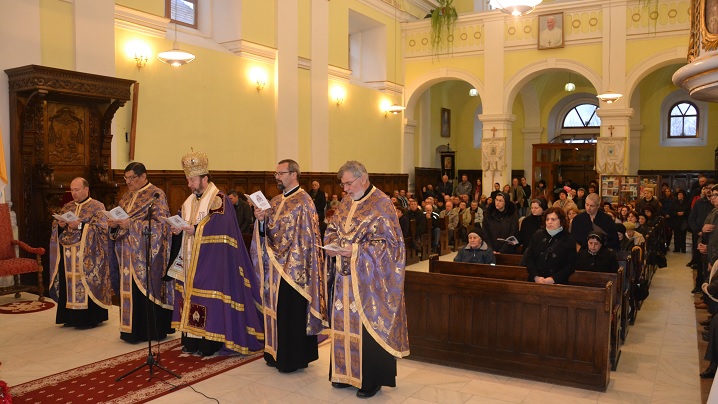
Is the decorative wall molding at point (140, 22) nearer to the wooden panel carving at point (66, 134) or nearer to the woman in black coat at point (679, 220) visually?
the wooden panel carving at point (66, 134)

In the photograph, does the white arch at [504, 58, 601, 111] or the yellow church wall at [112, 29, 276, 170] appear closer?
the yellow church wall at [112, 29, 276, 170]

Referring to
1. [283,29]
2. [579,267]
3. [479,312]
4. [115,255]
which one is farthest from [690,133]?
[115,255]

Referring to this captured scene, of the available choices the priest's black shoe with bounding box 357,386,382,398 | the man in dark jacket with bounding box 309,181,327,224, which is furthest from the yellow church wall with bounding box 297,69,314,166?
the priest's black shoe with bounding box 357,386,382,398

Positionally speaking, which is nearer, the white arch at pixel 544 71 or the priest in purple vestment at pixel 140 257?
the priest in purple vestment at pixel 140 257

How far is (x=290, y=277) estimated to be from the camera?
547cm

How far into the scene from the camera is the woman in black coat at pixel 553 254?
5.69 m

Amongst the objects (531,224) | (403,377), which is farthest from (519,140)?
(403,377)

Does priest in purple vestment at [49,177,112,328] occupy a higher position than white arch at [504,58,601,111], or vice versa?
white arch at [504,58,601,111]

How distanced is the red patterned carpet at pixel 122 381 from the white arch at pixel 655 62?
13.9 meters

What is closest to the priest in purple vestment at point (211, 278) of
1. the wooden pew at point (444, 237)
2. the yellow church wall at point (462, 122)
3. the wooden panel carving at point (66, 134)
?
the wooden panel carving at point (66, 134)

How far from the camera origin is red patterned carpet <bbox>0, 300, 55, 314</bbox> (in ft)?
25.8

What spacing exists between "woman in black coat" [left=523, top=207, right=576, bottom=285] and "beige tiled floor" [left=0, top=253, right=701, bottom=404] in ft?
3.24

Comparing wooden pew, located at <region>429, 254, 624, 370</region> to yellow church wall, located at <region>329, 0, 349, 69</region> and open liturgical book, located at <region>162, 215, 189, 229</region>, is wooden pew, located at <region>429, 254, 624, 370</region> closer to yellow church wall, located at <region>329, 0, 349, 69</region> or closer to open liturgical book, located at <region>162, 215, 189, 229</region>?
open liturgical book, located at <region>162, 215, 189, 229</region>

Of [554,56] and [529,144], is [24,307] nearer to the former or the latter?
[554,56]
